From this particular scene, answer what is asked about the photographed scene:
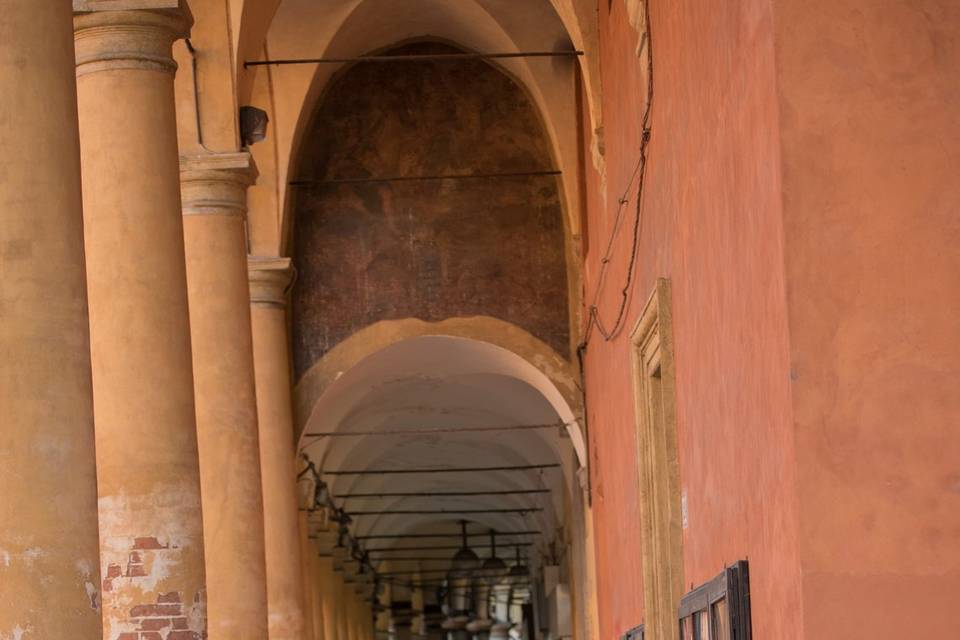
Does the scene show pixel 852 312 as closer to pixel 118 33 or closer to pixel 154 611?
pixel 154 611

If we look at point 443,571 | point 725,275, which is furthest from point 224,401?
point 443,571

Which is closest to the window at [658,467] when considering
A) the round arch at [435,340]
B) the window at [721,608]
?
the window at [721,608]

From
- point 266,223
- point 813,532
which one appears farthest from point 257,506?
point 813,532

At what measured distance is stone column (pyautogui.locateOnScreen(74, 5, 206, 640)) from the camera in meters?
10.1

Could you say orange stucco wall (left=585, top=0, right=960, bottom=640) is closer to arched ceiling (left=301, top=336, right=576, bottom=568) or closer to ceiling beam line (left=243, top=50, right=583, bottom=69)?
ceiling beam line (left=243, top=50, right=583, bottom=69)

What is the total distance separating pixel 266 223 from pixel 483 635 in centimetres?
3388

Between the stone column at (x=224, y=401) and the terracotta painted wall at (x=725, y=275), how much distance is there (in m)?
3.16

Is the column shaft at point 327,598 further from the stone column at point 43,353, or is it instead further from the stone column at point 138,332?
the stone column at point 43,353

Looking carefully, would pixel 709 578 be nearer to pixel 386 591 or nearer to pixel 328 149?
pixel 328 149

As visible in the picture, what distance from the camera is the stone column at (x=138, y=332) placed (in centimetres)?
1009

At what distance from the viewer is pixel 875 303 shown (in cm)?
593

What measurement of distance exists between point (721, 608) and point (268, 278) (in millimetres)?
11777

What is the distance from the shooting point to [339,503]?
31.3 m

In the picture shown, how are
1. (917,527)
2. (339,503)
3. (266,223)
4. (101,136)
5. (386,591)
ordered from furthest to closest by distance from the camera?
1. (386,591)
2. (339,503)
3. (266,223)
4. (101,136)
5. (917,527)
